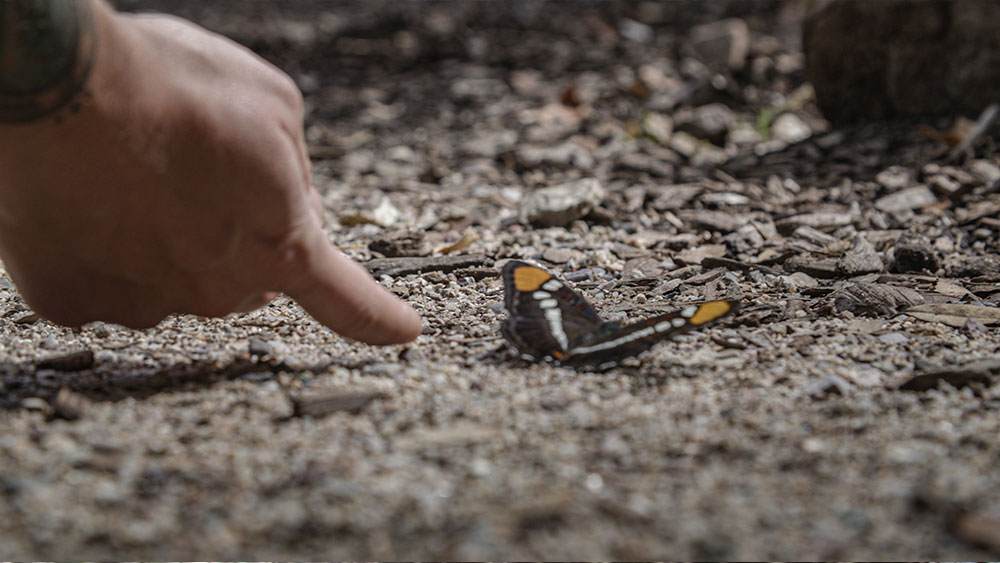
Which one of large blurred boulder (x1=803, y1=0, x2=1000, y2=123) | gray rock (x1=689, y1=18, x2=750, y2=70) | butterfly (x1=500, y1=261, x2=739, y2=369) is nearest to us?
butterfly (x1=500, y1=261, x2=739, y2=369)

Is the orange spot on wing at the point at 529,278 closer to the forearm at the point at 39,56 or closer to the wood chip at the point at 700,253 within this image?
the wood chip at the point at 700,253

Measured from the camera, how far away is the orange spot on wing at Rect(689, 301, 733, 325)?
1.90 m

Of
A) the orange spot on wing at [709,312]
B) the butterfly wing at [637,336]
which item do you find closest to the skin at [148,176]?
the butterfly wing at [637,336]

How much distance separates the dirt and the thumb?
10 cm

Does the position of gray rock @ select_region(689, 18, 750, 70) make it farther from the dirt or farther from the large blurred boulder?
the dirt

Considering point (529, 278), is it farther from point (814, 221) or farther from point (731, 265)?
point (814, 221)

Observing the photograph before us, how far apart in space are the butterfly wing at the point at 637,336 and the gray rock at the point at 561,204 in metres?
1.30

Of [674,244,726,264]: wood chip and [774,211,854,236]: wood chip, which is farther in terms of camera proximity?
[774,211,854,236]: wood chip

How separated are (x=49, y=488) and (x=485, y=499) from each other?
2.28 feet

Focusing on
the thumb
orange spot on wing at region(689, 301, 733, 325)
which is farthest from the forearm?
orange spot on wing at region(689, 301, 733, 325)

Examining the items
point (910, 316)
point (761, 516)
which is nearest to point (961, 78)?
point (910, 316)

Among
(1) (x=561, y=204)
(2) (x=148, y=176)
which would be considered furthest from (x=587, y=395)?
(1) (x=561, y=204)

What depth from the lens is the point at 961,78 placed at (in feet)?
13.1

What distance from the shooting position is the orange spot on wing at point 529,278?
2.18 m
